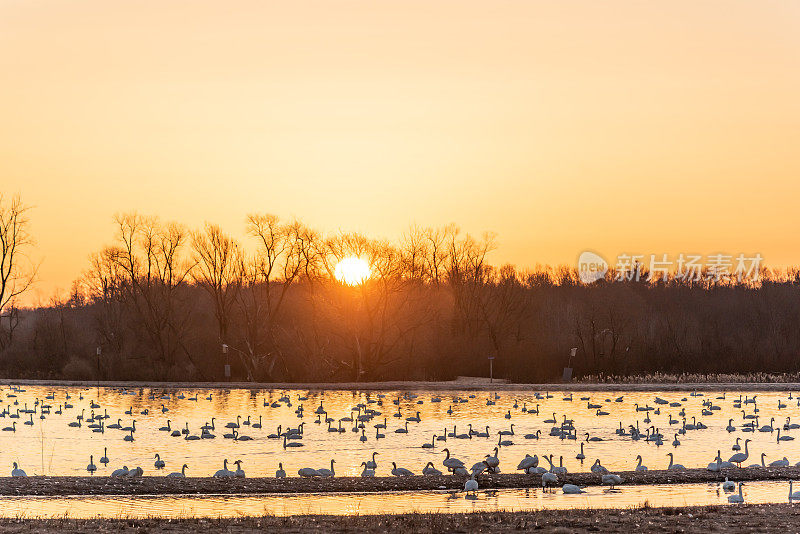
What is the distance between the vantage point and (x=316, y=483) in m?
20.9

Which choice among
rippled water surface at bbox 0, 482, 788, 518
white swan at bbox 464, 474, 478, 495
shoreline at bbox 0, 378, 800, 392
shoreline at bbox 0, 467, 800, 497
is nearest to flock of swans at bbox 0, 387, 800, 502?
white swan at bbox 464, 474, 478, 495

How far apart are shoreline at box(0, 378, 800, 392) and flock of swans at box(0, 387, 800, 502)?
2974mm

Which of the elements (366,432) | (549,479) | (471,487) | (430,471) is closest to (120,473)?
(430,471)

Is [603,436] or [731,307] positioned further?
[731,307]

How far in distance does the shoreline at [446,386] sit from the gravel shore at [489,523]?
3859cm

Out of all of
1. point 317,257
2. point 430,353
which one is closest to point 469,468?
point 430,353

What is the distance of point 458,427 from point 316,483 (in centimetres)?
1412

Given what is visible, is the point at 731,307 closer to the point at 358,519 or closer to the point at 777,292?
the point at 777,292

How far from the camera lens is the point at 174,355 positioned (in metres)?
66.4

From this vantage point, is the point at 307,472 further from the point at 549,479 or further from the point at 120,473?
the point at 549,479

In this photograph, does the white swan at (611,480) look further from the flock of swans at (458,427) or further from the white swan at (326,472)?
the white swan at (326,472)

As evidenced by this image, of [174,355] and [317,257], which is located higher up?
[317,257]

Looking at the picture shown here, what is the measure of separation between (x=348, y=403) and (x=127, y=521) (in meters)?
31.2

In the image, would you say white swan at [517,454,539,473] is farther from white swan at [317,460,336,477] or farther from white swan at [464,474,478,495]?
white swan at [317,460,336,477]
